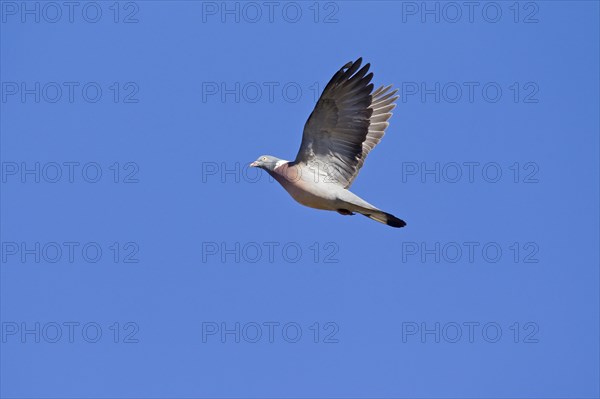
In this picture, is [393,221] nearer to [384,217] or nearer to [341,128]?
[384,217]

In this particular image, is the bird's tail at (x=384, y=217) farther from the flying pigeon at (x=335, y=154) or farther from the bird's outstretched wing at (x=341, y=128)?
the bird's outstretched wing at (x=341, y=128)

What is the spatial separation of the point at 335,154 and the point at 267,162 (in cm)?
137

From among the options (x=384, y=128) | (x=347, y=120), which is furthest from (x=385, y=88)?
(x=347, y=120)

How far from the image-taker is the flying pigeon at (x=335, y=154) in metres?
23.1

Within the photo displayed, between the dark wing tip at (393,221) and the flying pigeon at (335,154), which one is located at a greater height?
the flying pigeon at (335,154)

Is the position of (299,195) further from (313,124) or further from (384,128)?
(384,128)

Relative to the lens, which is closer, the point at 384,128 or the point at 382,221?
the point at 382,221

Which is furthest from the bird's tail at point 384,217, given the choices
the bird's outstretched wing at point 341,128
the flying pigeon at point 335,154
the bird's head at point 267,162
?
the bird's head at point 267,162

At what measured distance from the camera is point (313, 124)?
23312 mm

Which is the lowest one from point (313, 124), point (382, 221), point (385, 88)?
point (382, 221)

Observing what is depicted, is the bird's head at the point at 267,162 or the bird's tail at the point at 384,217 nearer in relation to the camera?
the bird's tail at the point at 384,217

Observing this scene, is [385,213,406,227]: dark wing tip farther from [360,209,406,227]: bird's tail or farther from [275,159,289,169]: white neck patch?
[275,159,289,169]: white neck patch

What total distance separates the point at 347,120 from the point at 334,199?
1.63m

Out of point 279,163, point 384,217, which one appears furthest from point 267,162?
point 384,217
